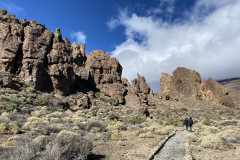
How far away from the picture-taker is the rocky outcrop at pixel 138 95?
141 ft

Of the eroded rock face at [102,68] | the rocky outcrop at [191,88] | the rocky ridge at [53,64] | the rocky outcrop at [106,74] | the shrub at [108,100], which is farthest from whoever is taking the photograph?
the rocky outcrop at [191,88]

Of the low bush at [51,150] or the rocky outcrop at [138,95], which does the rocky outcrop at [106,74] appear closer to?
the rocky outcrop at [138,95]

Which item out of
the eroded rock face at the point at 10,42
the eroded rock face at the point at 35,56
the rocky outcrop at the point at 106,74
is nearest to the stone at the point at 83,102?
the eroded rock face at the point at 35,56

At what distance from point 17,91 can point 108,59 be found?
28623 mm

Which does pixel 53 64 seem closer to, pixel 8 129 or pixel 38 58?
pixel 38 58

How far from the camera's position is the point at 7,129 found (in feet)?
37.1

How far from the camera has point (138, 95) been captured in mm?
49062

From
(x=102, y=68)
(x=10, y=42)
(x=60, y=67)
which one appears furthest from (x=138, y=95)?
(x=10, y=42)

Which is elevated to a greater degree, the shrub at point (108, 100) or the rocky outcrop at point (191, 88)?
the rocky outcrop at point (191, 88)

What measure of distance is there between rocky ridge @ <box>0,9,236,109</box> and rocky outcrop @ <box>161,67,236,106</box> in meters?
20.8

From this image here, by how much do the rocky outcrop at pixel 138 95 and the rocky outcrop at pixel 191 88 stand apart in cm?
899

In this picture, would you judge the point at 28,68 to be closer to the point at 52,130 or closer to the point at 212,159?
the point at 52,130

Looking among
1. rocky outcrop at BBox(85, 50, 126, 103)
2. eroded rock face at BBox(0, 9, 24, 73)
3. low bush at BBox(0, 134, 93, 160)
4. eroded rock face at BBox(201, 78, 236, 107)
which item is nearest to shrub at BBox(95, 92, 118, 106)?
rocky outcrop at BBox(85, 50, 126, 103)

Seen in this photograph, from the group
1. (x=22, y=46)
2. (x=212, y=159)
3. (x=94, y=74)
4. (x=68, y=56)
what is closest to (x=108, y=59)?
(x=94, y=74)
